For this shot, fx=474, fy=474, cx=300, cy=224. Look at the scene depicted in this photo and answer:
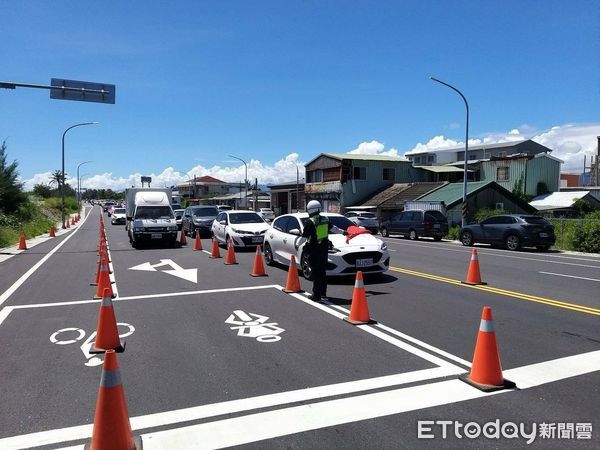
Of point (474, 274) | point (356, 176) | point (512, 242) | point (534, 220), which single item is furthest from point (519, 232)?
point (356, 176)

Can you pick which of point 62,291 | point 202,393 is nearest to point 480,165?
point 62,291

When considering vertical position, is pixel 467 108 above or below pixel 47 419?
above

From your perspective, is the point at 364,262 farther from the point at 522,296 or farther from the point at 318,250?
the point at 522,296

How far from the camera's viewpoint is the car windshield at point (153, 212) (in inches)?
811

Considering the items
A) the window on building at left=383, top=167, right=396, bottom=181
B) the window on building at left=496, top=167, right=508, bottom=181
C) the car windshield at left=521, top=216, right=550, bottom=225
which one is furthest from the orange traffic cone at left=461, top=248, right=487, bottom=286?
the window on building at left=383, top=167, right=396, bottom=181

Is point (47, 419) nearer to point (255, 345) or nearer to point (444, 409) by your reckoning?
point (255, 345)

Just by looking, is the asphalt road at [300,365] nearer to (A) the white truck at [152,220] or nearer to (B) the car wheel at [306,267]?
(B) the car wheel at [306,267]

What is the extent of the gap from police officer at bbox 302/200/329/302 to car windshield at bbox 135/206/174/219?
13448 mm

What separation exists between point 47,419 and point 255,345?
2.52m

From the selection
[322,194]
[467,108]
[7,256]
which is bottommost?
[7,256]

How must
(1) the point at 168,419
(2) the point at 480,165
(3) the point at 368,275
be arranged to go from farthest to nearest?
(2) the point at 480,165
(3) the point at 368,275
(1) the point at 168,419

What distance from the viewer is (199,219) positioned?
83.5 ft

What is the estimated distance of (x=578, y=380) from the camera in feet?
15.4

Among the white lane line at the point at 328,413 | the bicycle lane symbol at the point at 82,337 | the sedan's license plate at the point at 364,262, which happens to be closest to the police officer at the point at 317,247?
the sedan's license plate at the point at 364,262
